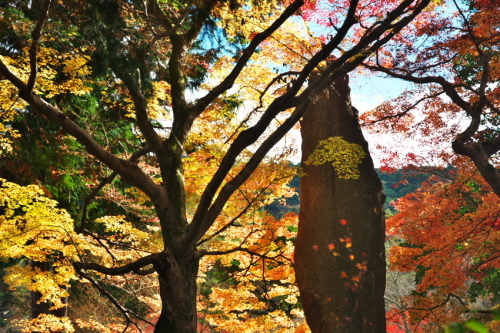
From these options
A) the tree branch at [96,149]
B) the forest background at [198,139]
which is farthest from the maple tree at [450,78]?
the tree branch at [96,149]

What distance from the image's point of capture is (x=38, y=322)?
9516 millimetres

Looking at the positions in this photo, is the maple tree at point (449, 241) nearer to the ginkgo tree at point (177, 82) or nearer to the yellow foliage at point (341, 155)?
the yellow foliage at point (341, 155)

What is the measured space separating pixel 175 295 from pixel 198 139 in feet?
13.5

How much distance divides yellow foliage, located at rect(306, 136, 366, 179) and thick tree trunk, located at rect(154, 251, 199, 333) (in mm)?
4364

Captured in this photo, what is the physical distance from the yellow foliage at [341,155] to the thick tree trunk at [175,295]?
4364 millimetres

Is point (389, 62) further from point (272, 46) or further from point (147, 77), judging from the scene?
point (147, 77)

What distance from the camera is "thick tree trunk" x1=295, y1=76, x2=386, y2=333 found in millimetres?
8445

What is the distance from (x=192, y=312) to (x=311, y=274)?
3736 mm

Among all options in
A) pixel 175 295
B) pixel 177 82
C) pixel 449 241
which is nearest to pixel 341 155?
pixel 449 241

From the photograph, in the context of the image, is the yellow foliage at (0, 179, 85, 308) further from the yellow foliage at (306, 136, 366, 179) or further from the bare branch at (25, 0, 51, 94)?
the yellow foliage at (306, 136, 366, 179)

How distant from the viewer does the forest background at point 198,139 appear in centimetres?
562

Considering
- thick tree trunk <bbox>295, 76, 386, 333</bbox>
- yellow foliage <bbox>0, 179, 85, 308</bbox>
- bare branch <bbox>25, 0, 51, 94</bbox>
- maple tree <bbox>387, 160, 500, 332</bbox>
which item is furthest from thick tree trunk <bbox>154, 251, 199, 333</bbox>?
maple tree <bbox>387, 160, 500, 332</bbox>

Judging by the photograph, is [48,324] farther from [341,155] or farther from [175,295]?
[341,155]

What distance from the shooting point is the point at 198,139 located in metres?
9.09
